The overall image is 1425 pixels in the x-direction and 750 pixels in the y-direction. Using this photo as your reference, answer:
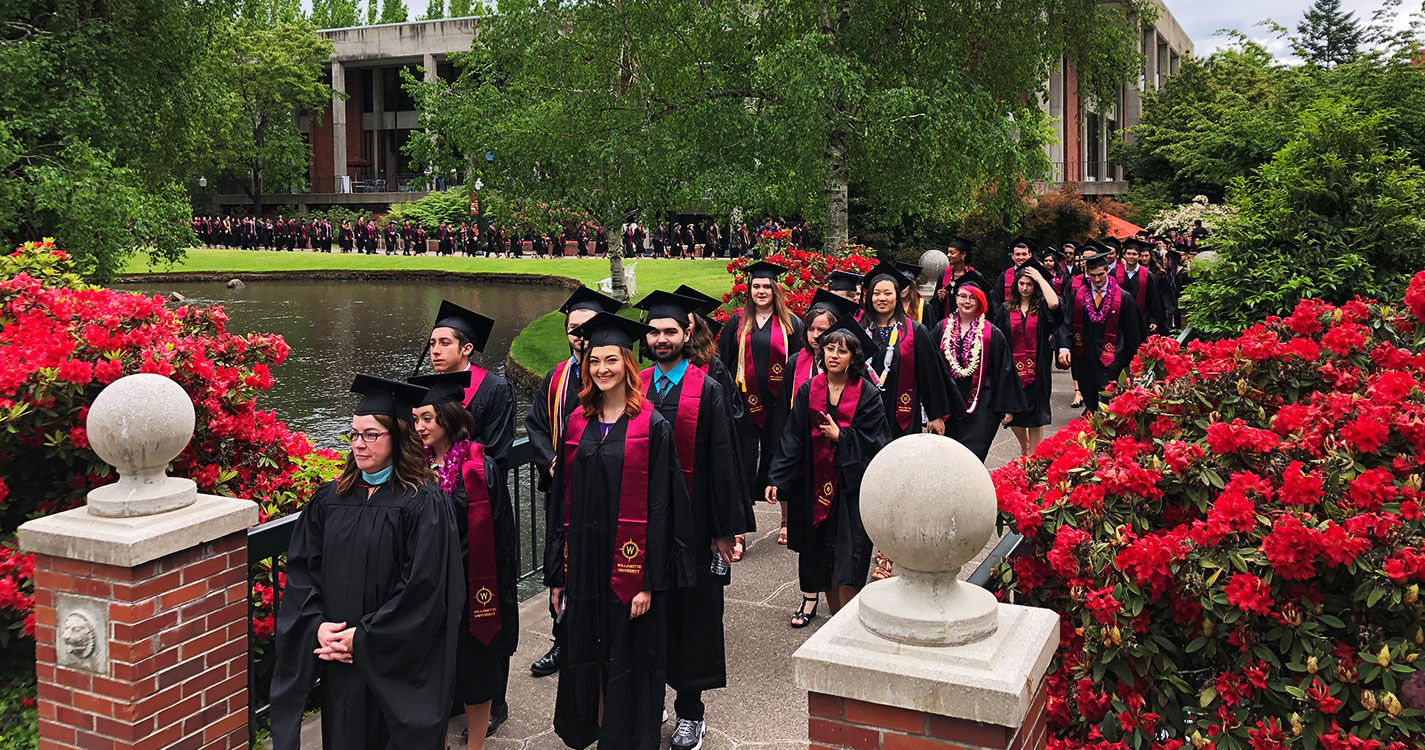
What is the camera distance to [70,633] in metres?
3.93

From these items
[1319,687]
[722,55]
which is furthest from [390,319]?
[1319,687]

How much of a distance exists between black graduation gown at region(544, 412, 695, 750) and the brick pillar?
1.28 meters

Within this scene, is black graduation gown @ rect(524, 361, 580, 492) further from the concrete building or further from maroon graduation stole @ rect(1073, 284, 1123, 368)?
the concrete building

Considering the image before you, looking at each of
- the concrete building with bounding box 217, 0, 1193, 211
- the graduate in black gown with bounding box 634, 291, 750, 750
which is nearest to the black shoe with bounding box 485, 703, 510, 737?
the graduate in black gown with bounding box 634, 291, 750, 750

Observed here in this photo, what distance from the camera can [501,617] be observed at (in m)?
4.56

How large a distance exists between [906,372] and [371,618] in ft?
14.2

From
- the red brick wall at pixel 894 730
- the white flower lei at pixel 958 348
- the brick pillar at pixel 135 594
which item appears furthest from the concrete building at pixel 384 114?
the red brick wall at pixel 894 730

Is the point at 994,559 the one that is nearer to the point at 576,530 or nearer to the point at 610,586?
the point at 610,586

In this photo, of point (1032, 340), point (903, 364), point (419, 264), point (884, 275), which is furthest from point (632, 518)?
point (419, 264)

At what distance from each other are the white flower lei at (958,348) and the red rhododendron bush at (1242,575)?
394 centimetres

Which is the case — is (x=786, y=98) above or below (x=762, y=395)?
above

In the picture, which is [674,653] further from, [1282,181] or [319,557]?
[1282,181]

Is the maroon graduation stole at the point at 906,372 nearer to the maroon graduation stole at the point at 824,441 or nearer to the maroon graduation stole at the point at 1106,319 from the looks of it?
the maroon graduation stole at the point at 824,441

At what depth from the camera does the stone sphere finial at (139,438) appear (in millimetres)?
3881
